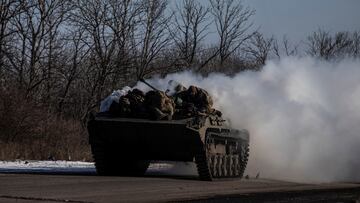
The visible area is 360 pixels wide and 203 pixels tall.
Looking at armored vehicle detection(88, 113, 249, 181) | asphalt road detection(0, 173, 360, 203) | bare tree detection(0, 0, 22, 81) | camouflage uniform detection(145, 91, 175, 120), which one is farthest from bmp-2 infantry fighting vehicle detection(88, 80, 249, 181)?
bare tree detection(0, 0, 22, 81)

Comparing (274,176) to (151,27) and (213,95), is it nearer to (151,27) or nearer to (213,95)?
(213,95)

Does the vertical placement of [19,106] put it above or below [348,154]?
above

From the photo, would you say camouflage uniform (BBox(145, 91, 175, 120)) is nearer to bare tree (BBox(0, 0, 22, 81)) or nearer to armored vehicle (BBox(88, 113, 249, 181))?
armored vehicle (BBox(88, 113, 249, 181))

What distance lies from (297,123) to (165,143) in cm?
537

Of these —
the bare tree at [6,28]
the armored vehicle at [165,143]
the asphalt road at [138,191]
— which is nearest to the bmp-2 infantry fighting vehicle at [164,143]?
the armored vehicle at [165,143]

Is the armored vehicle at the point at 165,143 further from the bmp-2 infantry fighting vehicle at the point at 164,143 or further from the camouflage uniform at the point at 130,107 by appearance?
the camouflage uniform at the point at 130,107

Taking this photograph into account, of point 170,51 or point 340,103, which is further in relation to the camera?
point 170,51

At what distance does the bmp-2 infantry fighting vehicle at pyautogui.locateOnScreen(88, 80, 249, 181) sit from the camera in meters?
18.9

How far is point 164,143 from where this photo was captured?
1948 centimetres

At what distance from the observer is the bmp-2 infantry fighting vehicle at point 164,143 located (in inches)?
743

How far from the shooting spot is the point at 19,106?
3072cm

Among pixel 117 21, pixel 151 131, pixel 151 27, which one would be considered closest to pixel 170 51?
pixel 151 27

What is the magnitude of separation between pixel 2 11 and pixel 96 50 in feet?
23.5

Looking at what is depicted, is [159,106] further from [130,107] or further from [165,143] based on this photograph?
[165,143]
